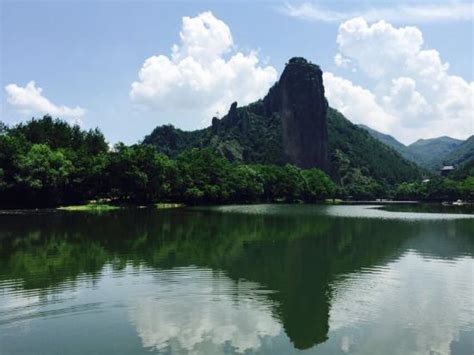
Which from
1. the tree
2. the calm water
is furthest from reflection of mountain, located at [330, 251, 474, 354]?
the tree

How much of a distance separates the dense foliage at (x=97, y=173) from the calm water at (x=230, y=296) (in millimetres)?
43501

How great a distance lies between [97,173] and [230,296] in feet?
258

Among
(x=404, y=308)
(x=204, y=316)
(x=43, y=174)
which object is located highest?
(x=43, y=174)

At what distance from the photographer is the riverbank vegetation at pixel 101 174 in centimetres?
8425

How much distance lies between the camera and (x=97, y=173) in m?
97.1

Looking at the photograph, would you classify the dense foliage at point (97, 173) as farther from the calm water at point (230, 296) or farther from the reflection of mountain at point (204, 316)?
the reflection of mountain at point (204, 316)

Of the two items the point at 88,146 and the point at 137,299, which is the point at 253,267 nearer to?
the point at 137,299

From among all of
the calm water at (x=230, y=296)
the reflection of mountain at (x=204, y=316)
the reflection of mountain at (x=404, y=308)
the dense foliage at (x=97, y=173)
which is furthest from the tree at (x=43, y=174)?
the reflection of mountain at (x=404, y=308)

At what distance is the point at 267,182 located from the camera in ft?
520

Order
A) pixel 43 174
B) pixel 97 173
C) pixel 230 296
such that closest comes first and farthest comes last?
pixel 230 296, pixel 43 174, pixel 97 173

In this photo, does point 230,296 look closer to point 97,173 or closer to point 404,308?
point 404,308

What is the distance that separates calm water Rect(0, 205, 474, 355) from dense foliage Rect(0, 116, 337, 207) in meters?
43.5

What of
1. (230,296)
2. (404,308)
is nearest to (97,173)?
(230,296)

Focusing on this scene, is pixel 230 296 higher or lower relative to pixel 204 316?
higher
